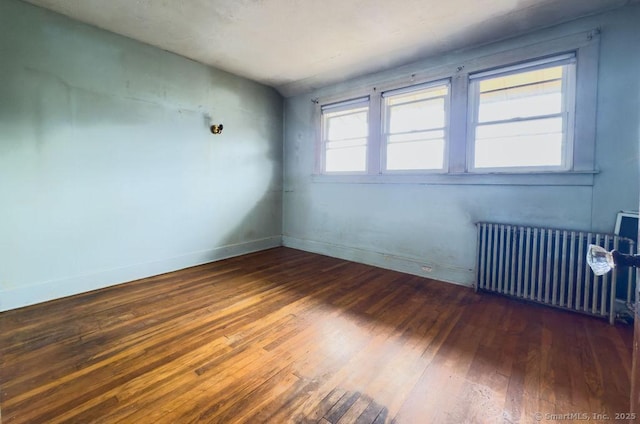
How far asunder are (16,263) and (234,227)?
2295 millimetres

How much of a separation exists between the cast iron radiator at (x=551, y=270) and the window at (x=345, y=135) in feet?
6.38

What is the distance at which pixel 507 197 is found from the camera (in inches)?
112

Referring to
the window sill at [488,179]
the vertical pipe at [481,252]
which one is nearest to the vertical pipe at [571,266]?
the window sill at [488,179]

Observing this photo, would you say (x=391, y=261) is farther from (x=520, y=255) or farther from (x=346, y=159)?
(x=346, y=159)

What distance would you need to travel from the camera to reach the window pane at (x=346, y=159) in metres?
4.11

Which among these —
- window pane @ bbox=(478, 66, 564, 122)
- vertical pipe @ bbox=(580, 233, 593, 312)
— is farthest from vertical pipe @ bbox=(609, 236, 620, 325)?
window pane @ bbox=(478, 66, 564, 122)

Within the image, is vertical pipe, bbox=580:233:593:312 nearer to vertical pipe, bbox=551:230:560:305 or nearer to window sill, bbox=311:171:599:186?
vertical pipe, bbox=551:230:560:305

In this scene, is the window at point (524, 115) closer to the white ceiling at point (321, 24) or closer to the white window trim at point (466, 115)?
the white window trim at point (466, 115)

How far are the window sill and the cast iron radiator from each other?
0.45 meters

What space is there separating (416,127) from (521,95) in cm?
109

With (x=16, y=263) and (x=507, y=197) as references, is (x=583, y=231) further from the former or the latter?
(x=16, y=263)

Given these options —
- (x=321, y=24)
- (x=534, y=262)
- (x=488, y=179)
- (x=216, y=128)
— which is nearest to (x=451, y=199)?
(x=488, y=179)

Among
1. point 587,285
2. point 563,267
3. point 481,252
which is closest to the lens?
point 587,285

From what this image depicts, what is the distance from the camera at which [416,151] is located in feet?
11.6
